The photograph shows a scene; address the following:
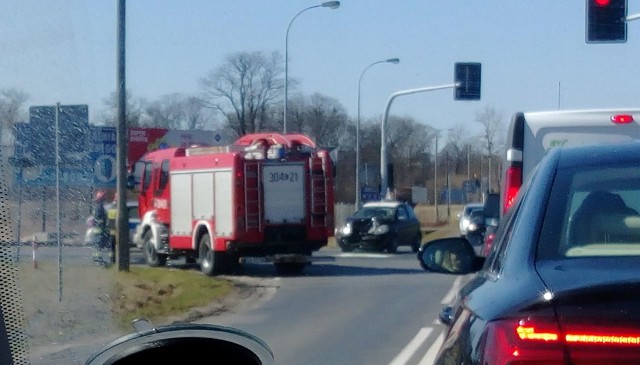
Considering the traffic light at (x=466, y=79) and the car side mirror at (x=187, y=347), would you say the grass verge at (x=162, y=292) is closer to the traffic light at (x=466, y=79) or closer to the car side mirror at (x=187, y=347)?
the car side mirror at (x=187, y=347)

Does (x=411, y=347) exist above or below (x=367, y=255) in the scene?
above

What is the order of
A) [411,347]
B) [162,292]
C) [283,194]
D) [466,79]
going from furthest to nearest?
1. [466,79]
2. [283,194]
3. [162,292]
4. [411,347]

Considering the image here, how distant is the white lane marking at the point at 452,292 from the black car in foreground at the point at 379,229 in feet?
36.0

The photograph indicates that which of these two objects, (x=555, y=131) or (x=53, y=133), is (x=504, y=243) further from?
(x=555, y=131)

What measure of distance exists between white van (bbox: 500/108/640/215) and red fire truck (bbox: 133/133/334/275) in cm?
1346

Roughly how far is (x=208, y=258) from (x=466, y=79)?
36.9 feet

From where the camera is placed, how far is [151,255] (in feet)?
89.5

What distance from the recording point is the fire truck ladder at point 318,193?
24.2m

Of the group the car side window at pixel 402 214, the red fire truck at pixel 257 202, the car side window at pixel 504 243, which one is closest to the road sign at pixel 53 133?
the car side window at pixel 504 243

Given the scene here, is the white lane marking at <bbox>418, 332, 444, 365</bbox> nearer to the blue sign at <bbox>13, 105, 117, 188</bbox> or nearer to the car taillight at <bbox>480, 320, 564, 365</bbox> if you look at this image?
the blue sign at <bbox>13, 105, 117, 188</bbox>

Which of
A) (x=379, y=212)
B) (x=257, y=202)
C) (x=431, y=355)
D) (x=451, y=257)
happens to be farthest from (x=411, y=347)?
(x=379, y=212)

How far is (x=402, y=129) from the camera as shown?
89875mm

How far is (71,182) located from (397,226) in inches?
1106

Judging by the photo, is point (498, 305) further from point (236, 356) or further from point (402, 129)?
point (402, 129)
